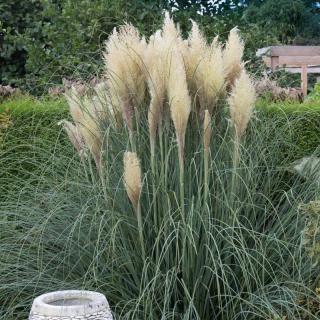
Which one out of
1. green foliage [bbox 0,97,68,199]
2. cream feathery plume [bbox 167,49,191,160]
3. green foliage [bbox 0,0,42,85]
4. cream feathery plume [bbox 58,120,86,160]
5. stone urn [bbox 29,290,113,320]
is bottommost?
green foliage [bbox 0,0,42,85]

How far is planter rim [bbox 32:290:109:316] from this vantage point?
9.29 feet

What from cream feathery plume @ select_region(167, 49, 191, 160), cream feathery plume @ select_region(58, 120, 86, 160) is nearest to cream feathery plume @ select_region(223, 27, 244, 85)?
cream feathery plume @ select_region(167, 49, 191, 160)

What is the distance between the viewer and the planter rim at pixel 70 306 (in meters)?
2.83

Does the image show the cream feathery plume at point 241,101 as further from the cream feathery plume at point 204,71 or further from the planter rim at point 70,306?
the planter rim at point 70,306

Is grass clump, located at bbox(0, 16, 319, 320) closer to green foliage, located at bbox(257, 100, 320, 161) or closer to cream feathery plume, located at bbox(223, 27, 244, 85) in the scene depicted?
cream feathery plume, located at bbox(223, 27, 244, 85)

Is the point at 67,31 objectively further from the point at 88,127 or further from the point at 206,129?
the point at 206,129

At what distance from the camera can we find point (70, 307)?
2.84 meters

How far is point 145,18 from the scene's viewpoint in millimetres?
10320

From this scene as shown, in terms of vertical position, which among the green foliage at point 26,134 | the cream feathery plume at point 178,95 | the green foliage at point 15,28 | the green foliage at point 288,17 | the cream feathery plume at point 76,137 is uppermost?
the cream feathery plume at point 178,95

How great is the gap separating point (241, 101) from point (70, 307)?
1.52 meters

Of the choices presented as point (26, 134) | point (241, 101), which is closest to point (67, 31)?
point (26, 134)

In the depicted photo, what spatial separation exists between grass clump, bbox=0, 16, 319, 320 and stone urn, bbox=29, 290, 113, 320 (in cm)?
→ 69

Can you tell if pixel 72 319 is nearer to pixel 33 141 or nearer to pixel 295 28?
pixel 33 141

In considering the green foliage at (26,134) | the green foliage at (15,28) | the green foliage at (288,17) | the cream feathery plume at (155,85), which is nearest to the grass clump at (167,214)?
the cream feathery plume at (155,85)
